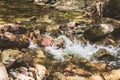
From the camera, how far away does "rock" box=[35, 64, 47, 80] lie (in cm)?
1016

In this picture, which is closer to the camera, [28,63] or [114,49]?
[28,63]

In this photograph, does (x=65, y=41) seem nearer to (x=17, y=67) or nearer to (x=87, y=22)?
(x=87, y=22)

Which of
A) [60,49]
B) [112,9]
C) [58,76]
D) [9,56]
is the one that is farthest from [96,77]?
[112,9]

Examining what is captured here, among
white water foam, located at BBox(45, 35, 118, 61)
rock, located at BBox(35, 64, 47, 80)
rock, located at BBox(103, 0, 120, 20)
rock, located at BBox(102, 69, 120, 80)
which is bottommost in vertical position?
rock, located at BBox(102, 69, 120, 80)

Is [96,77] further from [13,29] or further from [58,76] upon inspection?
[13,29]

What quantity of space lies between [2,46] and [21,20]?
4.51 metres

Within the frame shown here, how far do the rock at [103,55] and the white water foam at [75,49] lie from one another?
1.19ft

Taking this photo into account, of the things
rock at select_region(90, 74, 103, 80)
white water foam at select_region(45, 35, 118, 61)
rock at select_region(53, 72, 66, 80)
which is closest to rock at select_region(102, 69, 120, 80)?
rock at select_region(90, 74, 103, 80)

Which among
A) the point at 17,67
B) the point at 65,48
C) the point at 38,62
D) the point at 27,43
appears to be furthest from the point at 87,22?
the point at 17,67

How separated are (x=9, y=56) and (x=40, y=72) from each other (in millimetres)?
1406

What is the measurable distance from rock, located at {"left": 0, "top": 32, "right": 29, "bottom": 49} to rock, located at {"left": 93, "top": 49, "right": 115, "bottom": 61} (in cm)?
304

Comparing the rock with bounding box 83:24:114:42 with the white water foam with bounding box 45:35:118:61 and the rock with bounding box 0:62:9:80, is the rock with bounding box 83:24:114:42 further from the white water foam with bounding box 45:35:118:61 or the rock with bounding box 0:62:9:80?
the rock with bounding box 0:62:9:80

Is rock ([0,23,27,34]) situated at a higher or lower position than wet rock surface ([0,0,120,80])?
higher

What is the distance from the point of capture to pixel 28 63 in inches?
424
